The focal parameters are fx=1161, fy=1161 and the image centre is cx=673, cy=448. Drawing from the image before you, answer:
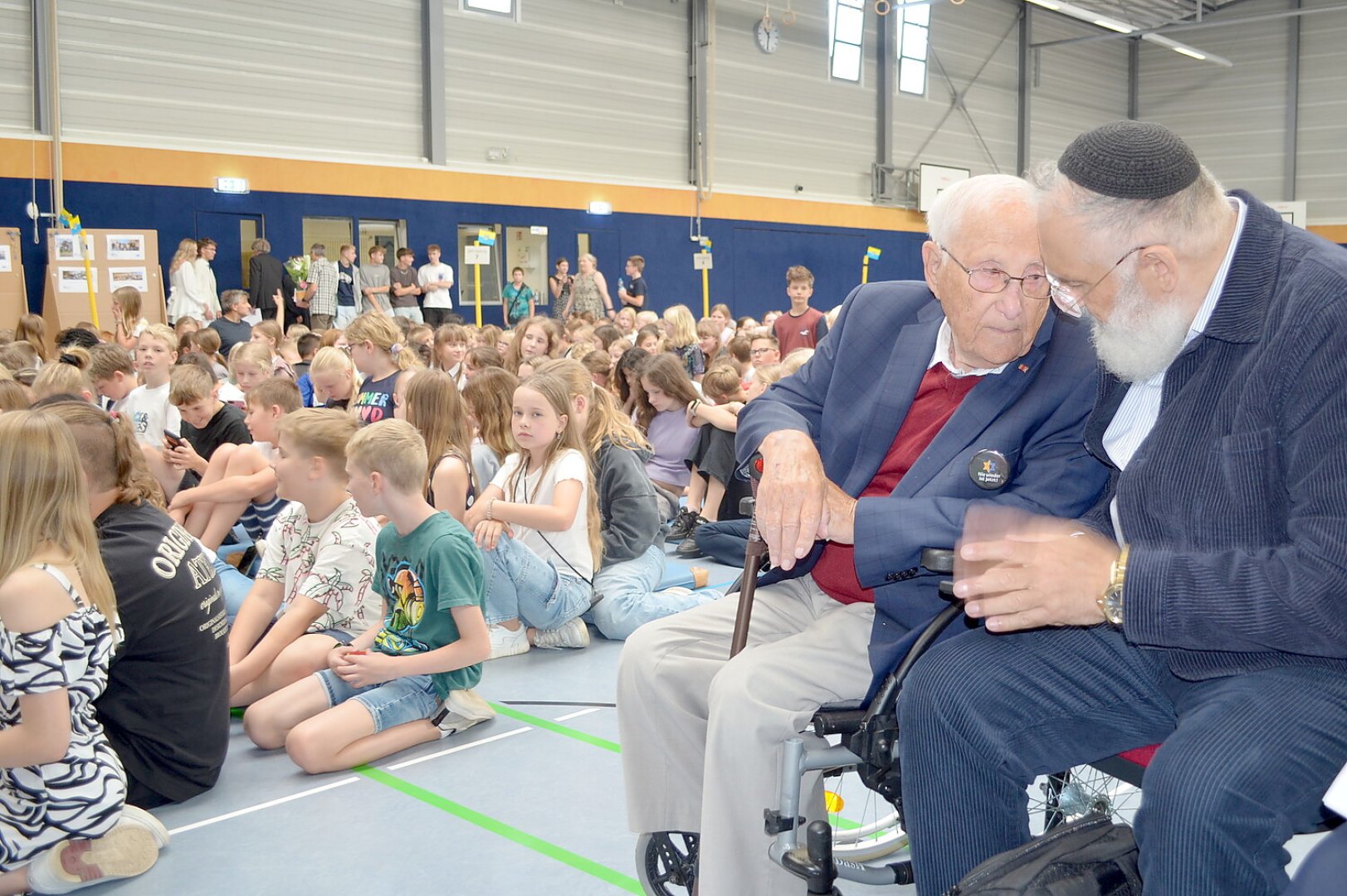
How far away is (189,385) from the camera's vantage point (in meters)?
5.46

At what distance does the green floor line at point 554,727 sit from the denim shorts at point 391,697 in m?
0.33

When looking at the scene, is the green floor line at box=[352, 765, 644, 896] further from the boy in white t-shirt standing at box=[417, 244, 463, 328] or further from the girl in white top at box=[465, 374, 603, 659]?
the boy in white t-shirt standing at box=[417, 244, 463, 328]

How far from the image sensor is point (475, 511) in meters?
4.65

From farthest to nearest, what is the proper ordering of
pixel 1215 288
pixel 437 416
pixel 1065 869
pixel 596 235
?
pixel 596 235
pixel 437 416
pixel 1215 288
pixel 1065 869

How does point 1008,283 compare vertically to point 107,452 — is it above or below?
above

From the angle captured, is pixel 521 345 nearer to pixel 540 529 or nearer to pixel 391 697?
pixel 540 529

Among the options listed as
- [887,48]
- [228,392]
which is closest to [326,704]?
[228,392]

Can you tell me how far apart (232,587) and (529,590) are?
1185mm

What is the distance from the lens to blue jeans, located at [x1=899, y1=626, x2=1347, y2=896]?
4.89 ft

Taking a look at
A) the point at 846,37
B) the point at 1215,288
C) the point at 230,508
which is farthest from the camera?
the point at 846,37

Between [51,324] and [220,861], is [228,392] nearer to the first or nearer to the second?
[220,861]

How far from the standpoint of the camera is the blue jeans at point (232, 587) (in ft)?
14.9

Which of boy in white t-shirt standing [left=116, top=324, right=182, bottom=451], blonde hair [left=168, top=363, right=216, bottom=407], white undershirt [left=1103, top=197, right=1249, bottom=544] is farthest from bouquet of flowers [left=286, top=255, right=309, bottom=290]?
white undershirt [left=1103, top=197, right=1249, bottom=544]

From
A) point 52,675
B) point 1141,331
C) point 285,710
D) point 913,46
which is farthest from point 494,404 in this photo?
point 913,46
